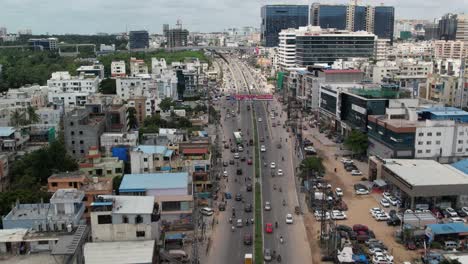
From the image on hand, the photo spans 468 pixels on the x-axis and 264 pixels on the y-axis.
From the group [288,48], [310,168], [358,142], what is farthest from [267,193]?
[288,48]

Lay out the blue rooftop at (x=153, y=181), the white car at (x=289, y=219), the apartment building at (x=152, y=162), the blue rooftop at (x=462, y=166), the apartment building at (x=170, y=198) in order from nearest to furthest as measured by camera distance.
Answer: the apartment building at (x=170, y=198)
the blue rooftop at (x=153, y=181)
the white car at (x=289, y=219)
the apartment building at (x=152, y=162)
the blue rooftop at (x=462, y=166)

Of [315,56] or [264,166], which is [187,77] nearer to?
[315,56]

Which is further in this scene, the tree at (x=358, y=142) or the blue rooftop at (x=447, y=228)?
→ the tree at (x=358, y=142)

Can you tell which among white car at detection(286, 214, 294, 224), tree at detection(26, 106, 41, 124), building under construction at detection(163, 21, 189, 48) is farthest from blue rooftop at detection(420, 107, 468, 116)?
building under construction at detection(163, 21, 189, 48)

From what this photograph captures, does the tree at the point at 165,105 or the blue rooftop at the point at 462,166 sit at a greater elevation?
the tree at the point at 165,105

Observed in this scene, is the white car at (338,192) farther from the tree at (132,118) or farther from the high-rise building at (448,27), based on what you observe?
the high-rise building at (448,27)

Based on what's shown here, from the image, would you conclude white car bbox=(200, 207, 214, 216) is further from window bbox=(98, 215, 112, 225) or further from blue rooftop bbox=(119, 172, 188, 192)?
window bbox=(98, 215, 112, 225)

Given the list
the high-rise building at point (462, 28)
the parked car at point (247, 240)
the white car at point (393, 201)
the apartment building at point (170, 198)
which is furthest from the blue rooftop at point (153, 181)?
the high-rise building at point (462, 28)
